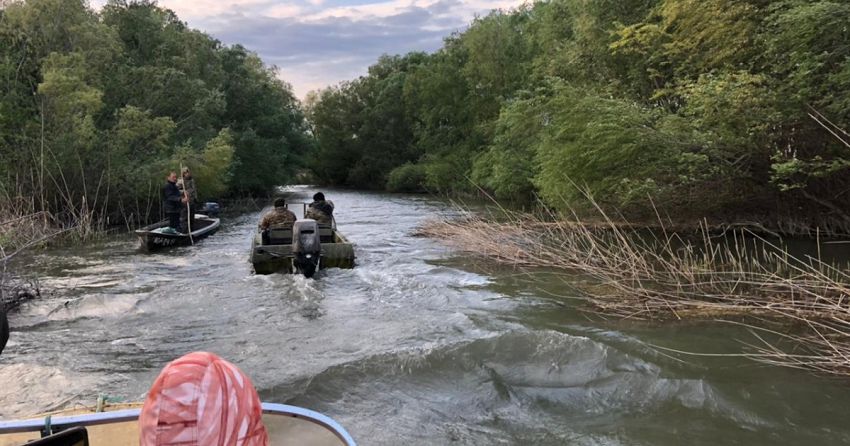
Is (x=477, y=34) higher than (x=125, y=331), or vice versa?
(x=477, y=34)

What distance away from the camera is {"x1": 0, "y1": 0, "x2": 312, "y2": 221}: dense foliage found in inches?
645

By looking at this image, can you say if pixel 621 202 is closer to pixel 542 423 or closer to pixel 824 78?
pixel 824 78

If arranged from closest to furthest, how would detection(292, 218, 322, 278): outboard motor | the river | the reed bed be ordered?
the river
the reed bed
detection(292, 218, 322, 278): outboard motor

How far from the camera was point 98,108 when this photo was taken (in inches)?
699

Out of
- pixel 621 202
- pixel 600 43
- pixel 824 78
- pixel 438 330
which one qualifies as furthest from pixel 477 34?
pixel 438 330

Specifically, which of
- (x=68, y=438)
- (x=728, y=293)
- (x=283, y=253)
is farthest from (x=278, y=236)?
(x=68, y=438)

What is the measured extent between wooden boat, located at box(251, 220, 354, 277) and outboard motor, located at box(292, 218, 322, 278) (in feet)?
0.60

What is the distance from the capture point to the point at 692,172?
1454cm

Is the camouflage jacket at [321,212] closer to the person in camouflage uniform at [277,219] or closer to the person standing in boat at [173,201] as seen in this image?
the person in camouflage uniform at [277,219]

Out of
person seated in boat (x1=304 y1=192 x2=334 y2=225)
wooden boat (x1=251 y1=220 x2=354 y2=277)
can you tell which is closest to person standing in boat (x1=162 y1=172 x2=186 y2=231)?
person seated in boat (x1=304 y1=192 x2=334 y2=225)

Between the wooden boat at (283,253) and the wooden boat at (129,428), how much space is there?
25.7 feet

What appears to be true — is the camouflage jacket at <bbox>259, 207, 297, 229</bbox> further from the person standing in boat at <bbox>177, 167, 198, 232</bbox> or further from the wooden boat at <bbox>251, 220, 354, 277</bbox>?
the person standing in boat at <bbox>177, 167, 198, 232</bbox>

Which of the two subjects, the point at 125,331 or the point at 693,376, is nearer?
the point at 693,376

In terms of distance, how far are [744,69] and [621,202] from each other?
13.4 feet
